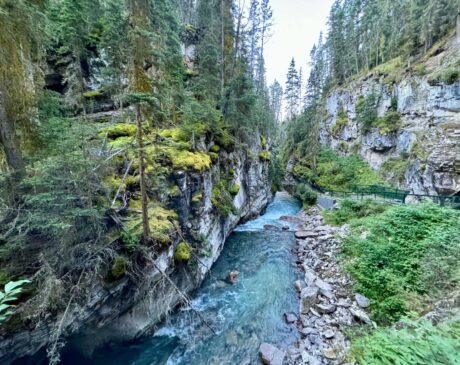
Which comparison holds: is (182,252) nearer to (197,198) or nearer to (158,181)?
(197,198)

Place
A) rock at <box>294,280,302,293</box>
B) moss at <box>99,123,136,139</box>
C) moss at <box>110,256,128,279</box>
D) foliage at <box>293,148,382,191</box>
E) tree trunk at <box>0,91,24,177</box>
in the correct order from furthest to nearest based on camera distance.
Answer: foliage at <box>293,148,382,191</box> < rock at <box>294,280,302,293</box> < moss at <box>99,123,136,139</box> < moss at <box>110,256,128,279</box> < tree trunk at <box>0,91,24,177</box>

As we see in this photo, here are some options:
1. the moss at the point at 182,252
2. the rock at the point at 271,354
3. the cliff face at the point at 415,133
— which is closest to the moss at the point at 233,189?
the moss at the point at 182,252

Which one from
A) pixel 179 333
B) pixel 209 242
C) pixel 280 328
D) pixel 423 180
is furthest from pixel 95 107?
pixel 423 180

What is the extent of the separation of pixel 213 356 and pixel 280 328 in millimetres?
2509

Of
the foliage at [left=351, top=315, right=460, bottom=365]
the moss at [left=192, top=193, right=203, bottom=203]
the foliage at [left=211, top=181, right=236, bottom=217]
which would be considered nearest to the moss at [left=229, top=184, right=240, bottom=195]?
the foliage at [left=211, top=181, right=236, bottom=217]

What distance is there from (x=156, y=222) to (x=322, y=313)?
22.5 ft

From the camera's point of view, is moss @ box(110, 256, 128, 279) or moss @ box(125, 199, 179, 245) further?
moss @ box(125, 199, 179, 245)

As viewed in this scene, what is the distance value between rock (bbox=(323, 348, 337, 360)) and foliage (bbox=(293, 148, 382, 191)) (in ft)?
62.9

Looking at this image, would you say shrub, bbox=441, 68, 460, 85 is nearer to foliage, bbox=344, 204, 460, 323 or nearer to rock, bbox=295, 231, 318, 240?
foliage, bbox=344, 204, 460, 323

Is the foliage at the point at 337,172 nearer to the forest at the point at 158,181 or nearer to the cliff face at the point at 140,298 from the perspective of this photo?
the forest at the point at 158,181

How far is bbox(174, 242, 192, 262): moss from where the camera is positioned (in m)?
7.95

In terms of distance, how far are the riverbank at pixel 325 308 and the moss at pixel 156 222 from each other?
527cm

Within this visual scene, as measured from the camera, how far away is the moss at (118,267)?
228 inches

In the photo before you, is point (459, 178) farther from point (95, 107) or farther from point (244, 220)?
point (95, 107)
